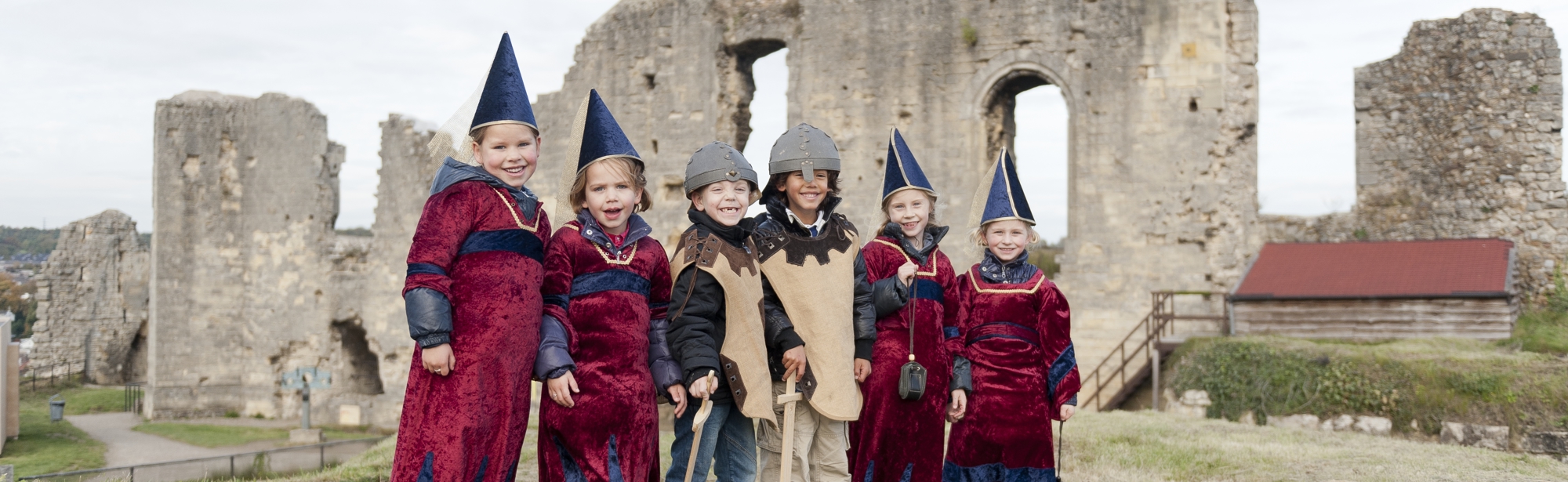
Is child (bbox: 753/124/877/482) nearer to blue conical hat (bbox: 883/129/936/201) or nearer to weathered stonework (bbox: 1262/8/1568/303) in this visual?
blue conical hat (bbox: 883/129/936/201)

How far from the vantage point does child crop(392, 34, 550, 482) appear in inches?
137

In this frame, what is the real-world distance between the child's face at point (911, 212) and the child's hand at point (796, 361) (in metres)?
0.86

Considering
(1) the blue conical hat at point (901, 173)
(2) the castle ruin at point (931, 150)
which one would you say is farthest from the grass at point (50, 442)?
(1) the blue conical hat at point (901, 173)

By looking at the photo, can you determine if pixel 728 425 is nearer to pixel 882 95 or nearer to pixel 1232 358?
pixel 1232 358

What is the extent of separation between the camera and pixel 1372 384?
980 centimetres

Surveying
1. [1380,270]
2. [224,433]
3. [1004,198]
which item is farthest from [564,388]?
[224,433]

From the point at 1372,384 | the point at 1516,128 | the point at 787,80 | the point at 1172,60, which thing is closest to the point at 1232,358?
the point at 1372,384

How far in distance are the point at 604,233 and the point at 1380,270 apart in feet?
34.4

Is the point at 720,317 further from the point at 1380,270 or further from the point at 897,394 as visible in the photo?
the point at 1380,270

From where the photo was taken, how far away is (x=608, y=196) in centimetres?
392

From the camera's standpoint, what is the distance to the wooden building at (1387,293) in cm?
1102

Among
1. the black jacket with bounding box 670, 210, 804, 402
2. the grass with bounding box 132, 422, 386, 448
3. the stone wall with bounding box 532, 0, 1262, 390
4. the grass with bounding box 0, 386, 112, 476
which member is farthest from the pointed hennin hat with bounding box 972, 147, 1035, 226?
the grass with bounding box 132, 422, 386, 448

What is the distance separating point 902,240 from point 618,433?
5.20 ft

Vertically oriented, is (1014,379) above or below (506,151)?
below
